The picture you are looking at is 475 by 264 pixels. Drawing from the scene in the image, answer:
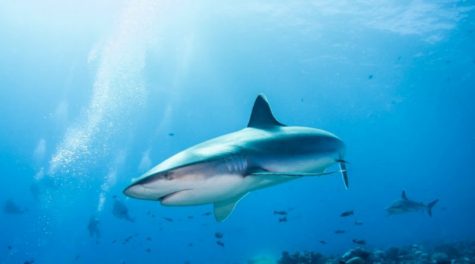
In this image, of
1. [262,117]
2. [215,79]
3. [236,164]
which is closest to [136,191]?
[236,164]

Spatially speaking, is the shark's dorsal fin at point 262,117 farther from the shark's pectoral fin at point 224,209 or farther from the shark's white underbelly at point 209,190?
the shark's white underbelly at point 209,190

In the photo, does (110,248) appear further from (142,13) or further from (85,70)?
(142,13)

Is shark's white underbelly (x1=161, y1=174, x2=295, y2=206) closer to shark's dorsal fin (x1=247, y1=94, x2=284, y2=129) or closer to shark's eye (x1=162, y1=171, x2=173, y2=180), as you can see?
shark's eye (x1=162, y1=171, x2=173, y2=180)

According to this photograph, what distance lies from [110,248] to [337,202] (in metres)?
78.0

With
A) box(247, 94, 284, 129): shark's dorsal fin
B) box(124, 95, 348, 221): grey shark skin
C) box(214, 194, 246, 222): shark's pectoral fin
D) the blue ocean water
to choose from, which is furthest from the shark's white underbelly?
the blue ocean water

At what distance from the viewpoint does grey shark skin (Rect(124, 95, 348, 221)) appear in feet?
11.1

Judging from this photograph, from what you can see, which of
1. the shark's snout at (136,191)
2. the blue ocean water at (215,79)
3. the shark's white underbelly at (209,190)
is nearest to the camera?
the shark's snout at (136,191)

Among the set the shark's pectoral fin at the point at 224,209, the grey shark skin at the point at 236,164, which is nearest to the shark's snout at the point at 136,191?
the grey shark skin at the point at 236,164

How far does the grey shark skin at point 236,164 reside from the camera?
3369 millimetres

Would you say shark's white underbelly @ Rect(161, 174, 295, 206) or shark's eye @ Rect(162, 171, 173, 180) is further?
shark's white underbelly @ Rect(161, 174, 295, 206)

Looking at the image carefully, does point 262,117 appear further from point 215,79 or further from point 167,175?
point 215,79

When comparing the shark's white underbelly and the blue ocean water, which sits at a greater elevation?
the blue ocean water

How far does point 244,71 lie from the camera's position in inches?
1532

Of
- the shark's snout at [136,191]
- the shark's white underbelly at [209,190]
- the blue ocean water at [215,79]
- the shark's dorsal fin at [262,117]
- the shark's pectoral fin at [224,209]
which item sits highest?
the blue ocean water at [215,79]
